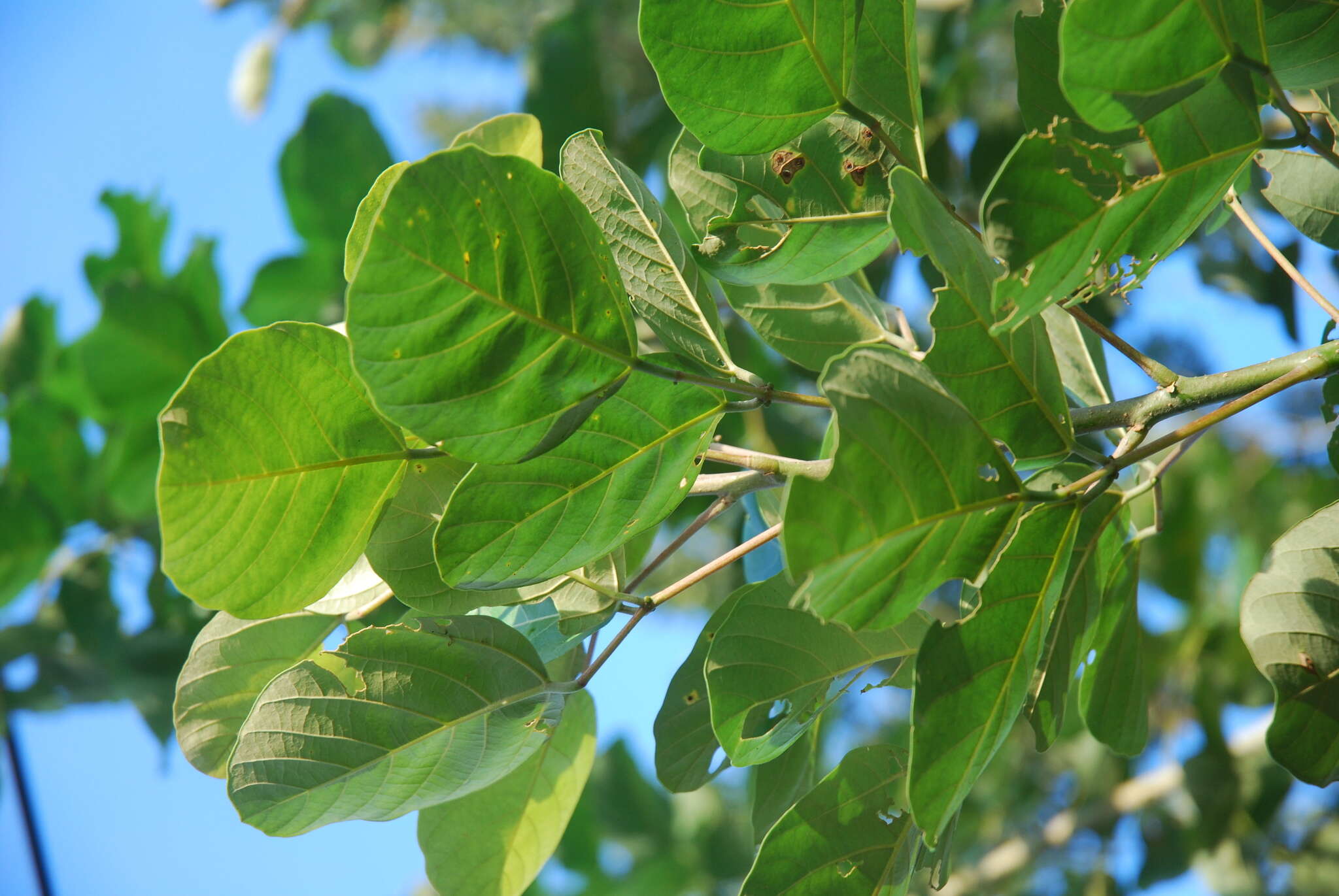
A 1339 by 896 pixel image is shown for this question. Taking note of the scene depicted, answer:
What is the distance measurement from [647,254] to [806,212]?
89 mm

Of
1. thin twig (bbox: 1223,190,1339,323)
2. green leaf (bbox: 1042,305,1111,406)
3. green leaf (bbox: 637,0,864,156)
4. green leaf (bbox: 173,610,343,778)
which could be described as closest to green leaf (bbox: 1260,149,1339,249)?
thin twig (bbox: 1223,190,1339,323)

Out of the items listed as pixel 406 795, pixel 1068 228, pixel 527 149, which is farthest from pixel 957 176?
pixel 406 795

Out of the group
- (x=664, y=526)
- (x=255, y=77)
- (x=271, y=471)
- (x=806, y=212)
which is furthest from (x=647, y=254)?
(x=255, y=77)

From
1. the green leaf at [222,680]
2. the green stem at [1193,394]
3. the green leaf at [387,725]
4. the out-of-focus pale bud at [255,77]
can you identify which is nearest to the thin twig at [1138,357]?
the green stem at [1193,394]

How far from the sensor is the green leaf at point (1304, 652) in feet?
1.52

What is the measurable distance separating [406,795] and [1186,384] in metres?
0.42

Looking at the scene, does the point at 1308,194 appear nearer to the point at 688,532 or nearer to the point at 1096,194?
the point at 1096,194

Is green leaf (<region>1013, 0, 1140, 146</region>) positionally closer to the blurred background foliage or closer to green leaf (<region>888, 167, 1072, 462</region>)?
green leaf (<region>888, 167, 1072, 462</region>)

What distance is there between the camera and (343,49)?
7.73ft

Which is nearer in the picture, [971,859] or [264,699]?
[264,699]

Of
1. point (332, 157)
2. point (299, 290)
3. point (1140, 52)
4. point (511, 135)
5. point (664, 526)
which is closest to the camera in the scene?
point (1140, 52)

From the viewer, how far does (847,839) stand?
1.54ft

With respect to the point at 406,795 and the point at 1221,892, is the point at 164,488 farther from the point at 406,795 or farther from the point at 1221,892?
the point at 1221,892

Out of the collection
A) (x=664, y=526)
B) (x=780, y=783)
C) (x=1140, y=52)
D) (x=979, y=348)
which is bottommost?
(x=664, y=526)
